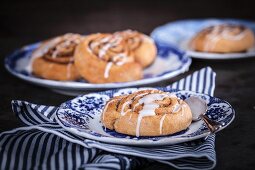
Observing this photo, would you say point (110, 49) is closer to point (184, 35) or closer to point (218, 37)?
point (218, 37)

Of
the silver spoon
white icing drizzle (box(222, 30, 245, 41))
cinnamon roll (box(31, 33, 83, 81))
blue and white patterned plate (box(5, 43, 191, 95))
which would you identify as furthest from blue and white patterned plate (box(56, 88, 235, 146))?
white icing drizzle (box(222, 30, 245, 41))

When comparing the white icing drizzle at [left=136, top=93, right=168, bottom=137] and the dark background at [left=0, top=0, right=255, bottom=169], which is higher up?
the white icing drizzle at [left=136, top=93, right=168, bottom=137]

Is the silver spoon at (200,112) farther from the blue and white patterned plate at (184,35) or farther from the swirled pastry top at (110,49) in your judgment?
the blue and white patterned plate at (184,35)

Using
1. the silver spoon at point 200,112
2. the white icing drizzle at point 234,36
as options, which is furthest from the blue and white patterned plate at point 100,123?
the white icing drizzle at point 234,36

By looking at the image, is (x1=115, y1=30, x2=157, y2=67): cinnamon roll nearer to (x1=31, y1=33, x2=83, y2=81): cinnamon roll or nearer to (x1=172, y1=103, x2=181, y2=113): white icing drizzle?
(x1=31, y1=33, x2=83, y2=81): cinnamon roll

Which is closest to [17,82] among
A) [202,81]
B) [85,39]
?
[85,39]

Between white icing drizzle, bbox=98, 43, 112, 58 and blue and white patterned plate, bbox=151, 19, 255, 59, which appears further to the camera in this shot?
blue and white patterned plate, bbox=151, 19, 255, 59
